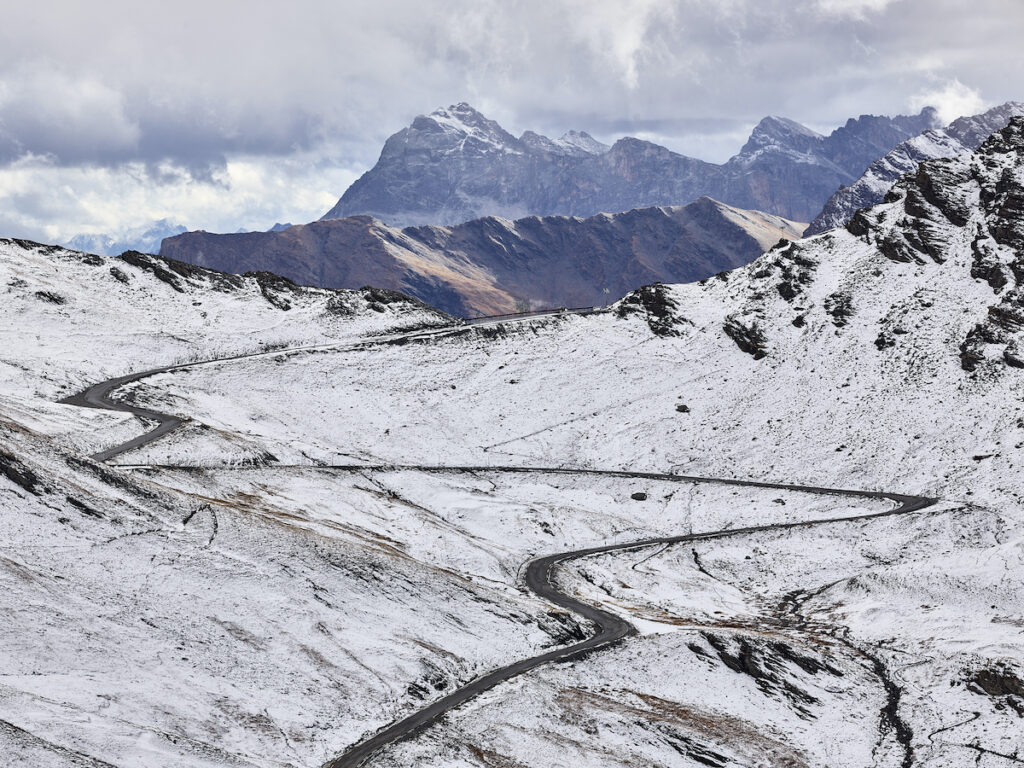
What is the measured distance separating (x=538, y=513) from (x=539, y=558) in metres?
8.65

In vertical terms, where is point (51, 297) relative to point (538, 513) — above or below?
above

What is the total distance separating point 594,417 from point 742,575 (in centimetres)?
3597

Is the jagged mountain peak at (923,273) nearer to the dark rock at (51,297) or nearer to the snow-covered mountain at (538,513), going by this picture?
the snow-covered mountain at (538,513)

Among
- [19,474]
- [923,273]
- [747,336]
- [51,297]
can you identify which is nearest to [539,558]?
[19,474]

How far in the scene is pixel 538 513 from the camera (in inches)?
2847

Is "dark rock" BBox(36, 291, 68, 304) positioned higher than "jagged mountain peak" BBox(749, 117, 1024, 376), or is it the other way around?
"jagged mountain peak" BBox(749, 117, 1024, 376)

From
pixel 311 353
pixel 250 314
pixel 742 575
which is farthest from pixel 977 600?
pixel 250 314

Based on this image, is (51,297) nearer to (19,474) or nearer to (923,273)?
(19,474)

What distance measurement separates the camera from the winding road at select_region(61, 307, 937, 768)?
37869mm

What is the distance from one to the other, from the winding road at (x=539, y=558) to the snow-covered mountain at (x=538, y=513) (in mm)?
757

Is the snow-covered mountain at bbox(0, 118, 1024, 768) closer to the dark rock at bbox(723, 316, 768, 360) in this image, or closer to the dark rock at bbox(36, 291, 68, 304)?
the dark rock at bbox(723, 316, 768, 360)

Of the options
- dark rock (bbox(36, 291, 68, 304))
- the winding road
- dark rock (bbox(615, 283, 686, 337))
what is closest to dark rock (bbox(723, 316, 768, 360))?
dark rock (bbox(615, 283, 686, 337))

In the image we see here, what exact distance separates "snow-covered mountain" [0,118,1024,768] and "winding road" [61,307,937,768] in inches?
29.8

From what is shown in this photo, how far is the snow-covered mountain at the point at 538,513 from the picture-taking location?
37875 mm
